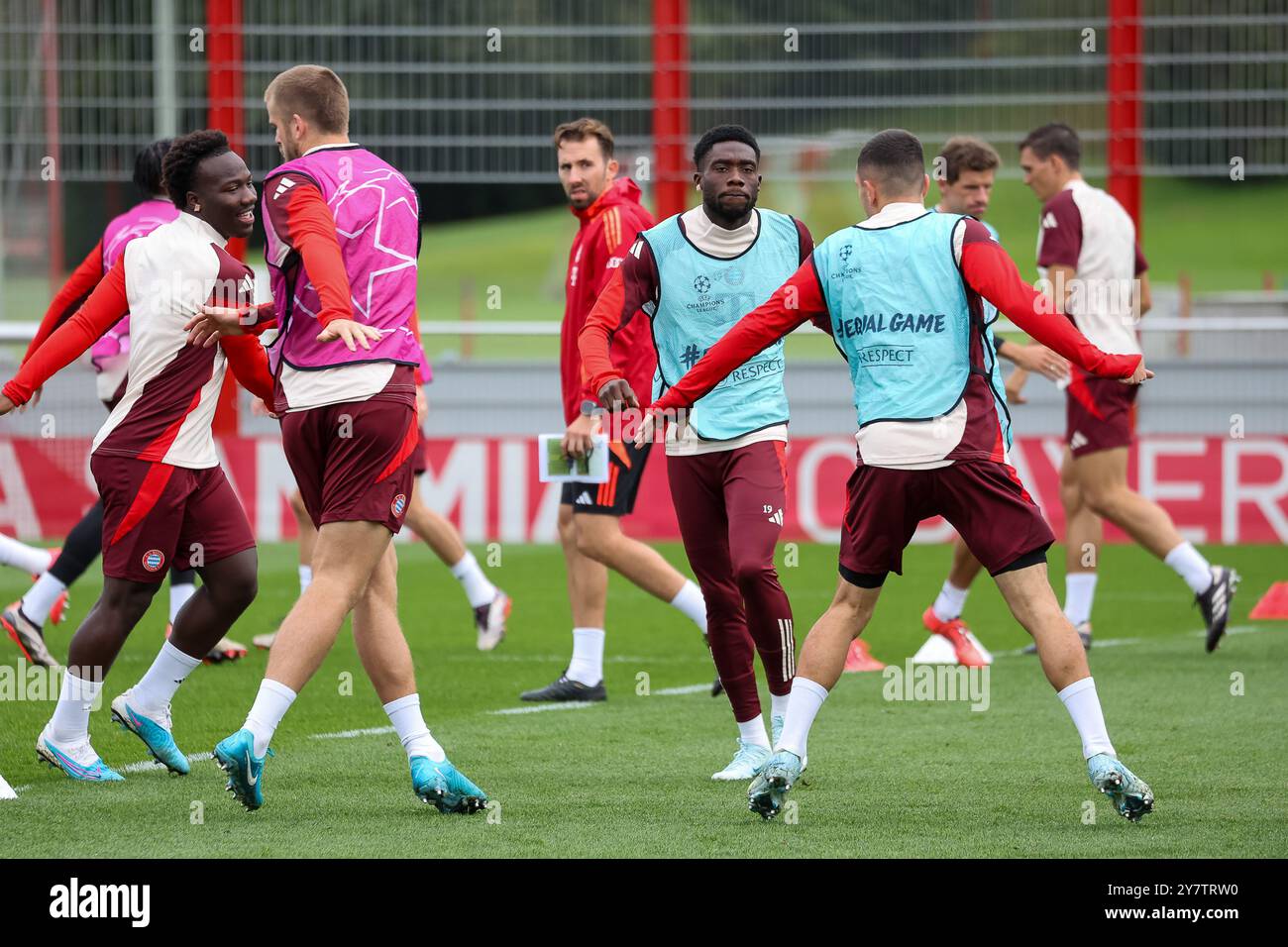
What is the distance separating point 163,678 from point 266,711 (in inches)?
43.7

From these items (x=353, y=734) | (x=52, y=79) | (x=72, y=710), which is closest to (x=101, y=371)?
(x=353, y=734)

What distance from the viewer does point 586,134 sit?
8.03m

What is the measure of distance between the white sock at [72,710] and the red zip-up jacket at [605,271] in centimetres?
239

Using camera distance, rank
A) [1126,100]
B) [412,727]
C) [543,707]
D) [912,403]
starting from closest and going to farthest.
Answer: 1. [912,403]
2. [412,727]
3. [543,707]
4. [1126,100]

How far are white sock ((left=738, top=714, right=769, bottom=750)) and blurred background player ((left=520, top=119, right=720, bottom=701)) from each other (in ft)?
4.90

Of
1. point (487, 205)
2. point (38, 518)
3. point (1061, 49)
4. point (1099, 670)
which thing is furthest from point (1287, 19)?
point (487, 205)

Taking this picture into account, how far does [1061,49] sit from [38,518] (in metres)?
8.78

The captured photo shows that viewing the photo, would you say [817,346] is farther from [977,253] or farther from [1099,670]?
[977,253]

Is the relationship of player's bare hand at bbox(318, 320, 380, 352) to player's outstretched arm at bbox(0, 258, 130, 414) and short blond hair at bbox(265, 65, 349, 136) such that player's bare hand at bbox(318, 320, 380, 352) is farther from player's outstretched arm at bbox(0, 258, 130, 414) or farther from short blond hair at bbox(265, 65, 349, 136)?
player's outstretched arm at bbox(0, 258, 130, 414)

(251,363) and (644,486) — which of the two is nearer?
(251,363)

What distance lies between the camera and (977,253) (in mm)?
5449

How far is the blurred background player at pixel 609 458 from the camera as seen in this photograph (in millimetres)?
7762

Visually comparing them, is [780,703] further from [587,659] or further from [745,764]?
[587,659]

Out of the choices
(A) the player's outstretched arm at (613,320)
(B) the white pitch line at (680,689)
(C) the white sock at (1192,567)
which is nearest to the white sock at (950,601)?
(C) the white sock at (1192,567)
